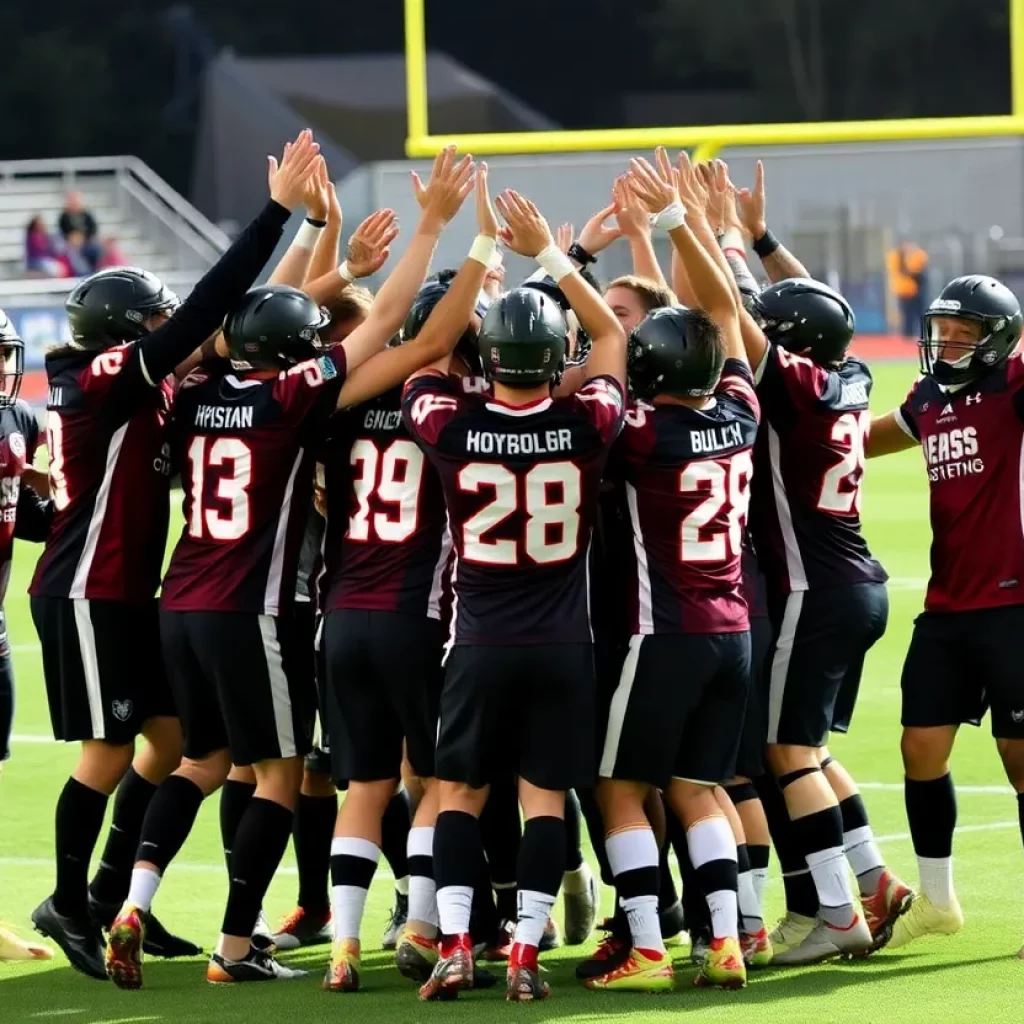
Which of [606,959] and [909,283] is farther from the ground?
[909,283]

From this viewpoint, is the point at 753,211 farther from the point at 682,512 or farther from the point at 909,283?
the point at 909,283

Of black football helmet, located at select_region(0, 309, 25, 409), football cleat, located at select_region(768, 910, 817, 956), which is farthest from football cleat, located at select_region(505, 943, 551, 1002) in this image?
black football helmet, located at select_region(0, 309, 25, 409)

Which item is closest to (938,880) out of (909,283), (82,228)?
(82,228)

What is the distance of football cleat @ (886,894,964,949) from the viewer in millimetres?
6621

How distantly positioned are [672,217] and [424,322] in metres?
0.86

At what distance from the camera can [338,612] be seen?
6.26 m

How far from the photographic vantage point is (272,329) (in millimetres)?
6301

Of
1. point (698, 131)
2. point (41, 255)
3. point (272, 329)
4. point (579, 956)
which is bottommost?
point (579, 956)

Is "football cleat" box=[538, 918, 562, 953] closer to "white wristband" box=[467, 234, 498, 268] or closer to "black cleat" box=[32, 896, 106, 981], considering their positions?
"black cleat" box=[32, 896, 106, 981]

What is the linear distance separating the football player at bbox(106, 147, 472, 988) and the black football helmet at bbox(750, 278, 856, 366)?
47.4 inches

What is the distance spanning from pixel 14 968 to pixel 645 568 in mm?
2479

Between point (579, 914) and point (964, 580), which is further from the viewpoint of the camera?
point (579, 914)

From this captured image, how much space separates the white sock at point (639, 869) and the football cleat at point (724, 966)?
149 mm

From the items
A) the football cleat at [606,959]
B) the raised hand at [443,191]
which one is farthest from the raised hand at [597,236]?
the football cleat at [606,959]
